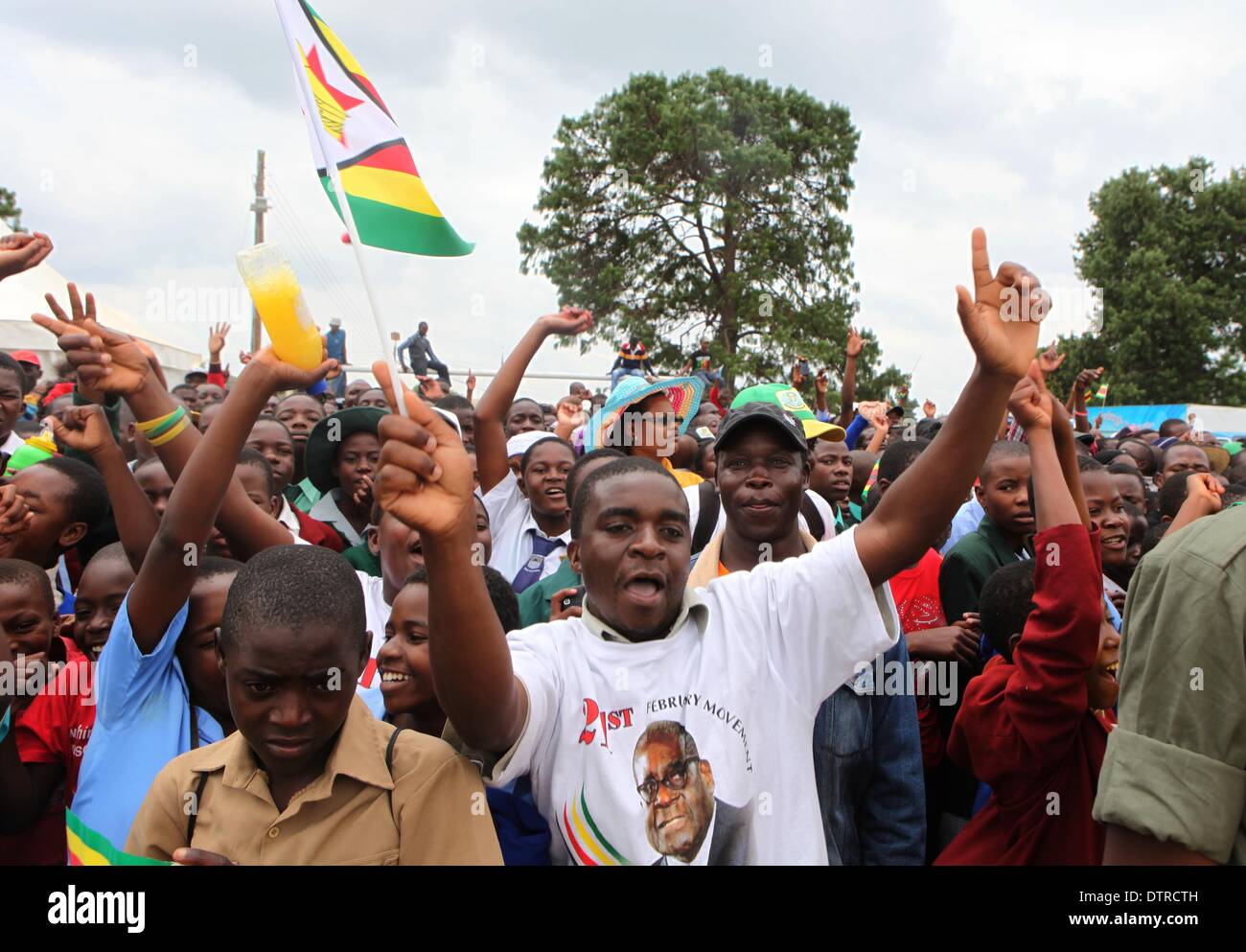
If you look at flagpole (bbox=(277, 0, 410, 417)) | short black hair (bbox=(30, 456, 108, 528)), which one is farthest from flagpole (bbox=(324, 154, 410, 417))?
short black hair (bbox=(30, 456, 108, 528))

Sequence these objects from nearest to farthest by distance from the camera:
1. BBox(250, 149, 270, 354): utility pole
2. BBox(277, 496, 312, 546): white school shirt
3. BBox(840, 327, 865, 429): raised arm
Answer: BBox(277, 496, 312, 546): white school shirt < BBox(840, 327, 865, 429): raised arm < BBox(250, 149, 270, 354): utility pole

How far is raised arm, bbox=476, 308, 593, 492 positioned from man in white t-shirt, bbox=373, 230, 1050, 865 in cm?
212

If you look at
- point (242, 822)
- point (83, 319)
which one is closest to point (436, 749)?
point (242, 822)

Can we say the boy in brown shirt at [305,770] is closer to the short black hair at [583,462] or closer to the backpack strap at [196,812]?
the backpack strap at [196,812]

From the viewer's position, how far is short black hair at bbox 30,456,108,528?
12.1 feet

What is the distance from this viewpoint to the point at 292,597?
2.14 m

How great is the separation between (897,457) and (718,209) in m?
19.3

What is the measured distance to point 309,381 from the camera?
100 inches

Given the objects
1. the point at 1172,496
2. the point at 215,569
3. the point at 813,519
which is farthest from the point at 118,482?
the point at 1172,496

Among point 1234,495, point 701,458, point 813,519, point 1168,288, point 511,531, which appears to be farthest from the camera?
point 1168,288

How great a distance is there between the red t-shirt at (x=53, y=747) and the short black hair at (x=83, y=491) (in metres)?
1.07

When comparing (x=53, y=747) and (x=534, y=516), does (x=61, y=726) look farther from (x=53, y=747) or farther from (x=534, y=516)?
(x=534, y=516)

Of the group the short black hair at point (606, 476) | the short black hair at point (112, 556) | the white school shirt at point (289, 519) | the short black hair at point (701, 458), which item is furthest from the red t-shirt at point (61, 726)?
the short black hair at point (701, 458)

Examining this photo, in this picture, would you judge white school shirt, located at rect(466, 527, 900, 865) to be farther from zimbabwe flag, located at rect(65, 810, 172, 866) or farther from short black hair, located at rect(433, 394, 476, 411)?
short black hair, located at rect(433, 394, 476, 411)
